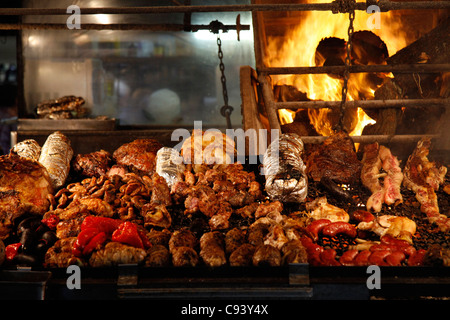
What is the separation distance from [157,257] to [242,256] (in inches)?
24.8

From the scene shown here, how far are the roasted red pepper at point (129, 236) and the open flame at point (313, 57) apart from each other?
11.4 ft

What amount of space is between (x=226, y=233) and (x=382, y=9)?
3.01 meters

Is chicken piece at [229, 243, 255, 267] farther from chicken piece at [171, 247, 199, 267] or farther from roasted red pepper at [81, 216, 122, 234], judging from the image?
roasted red pepper at [81, 216, 122, 234]

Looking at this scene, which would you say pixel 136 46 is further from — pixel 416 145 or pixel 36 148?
pixel 416 145

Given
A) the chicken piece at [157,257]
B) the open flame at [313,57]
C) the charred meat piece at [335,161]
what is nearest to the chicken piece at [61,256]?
the chicken piece at [157,257]

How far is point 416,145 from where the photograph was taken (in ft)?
15.5

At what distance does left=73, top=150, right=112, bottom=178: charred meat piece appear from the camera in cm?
454

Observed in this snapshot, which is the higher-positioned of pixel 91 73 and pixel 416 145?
pixel 91 73

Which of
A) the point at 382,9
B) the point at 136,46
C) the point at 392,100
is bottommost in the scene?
the point at 392,100

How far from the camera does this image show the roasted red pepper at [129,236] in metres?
3.02

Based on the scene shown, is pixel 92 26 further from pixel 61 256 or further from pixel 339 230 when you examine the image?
pixel 339 230

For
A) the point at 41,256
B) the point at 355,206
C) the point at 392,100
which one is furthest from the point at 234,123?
the point at 41,256

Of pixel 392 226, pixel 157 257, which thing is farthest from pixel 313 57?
pixel 157 257

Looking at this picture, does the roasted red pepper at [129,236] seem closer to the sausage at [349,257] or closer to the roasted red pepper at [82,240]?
the roasted red pepper at [82,240]
